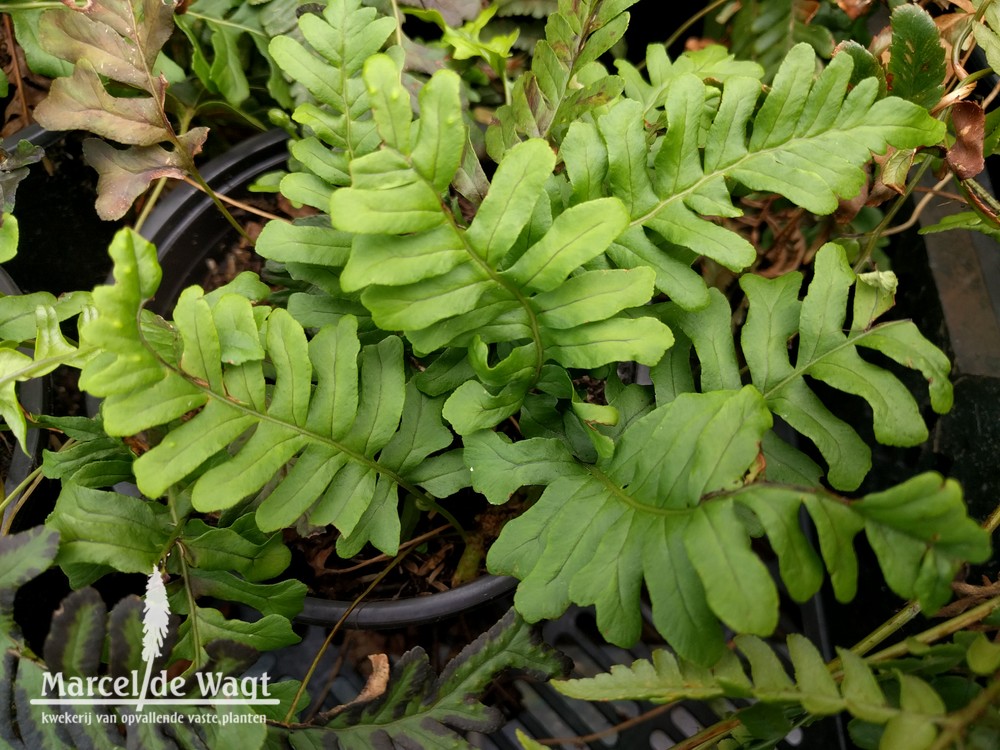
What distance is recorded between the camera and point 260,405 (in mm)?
748

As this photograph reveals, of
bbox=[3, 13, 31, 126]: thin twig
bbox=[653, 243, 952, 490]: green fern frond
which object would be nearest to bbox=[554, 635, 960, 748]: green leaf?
bbox=[653, 243, 952, 490]: green fern frond

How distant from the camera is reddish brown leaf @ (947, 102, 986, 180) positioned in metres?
0.80

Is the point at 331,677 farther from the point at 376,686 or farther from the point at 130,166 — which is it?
the point at 130,166

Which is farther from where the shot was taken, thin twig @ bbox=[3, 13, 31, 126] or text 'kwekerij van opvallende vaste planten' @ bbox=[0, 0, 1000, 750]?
thin twig @ bbox=[3, 13, 31, 126]

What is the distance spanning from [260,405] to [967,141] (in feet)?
2.63

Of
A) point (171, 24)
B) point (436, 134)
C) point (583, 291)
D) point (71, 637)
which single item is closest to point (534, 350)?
point (583, 291)

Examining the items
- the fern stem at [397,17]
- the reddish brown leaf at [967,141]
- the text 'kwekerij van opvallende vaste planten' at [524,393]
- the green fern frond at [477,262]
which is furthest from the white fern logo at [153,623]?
the reddish brown leaf at [967,141]

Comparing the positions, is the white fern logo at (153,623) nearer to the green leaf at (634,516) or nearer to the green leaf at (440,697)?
the green leaf at (440,697)

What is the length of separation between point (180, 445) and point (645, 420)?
1.46ft

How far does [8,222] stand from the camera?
32.6 inches

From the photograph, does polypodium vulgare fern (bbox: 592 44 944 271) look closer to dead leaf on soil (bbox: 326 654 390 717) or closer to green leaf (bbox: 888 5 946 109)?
green leaf (bbox: 888 5 946 109)

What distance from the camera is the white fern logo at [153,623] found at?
704 millimetres

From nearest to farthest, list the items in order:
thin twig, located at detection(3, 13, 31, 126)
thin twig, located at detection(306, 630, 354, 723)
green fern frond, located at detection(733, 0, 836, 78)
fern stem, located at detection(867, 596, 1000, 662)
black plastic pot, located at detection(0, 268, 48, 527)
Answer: fern stem, located at detection(867, 596, 1000, 662) < black plastic pot, located at detection(0, 268, 48, 527) < thin twig, located at detection(306, 630, 354, 723) < green fern frond, located at detection(733, 0, 836, 78) < thin twig, located at detection(3, 13, 31, 126)

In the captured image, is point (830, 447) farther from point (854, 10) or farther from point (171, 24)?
point (171, 24)
